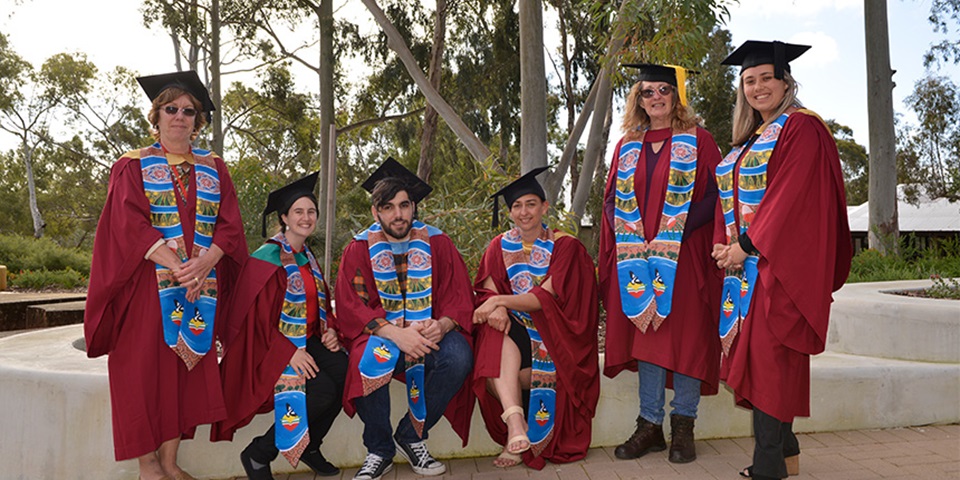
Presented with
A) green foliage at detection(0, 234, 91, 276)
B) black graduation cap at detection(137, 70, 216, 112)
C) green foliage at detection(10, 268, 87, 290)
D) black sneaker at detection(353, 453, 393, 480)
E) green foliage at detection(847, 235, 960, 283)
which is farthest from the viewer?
green foliage at detection(0, 234, 91, 276)

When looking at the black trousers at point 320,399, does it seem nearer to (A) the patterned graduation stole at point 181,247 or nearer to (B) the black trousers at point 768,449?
(A) the patterned graduation stole at point 181,247

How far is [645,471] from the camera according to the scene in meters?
4.03

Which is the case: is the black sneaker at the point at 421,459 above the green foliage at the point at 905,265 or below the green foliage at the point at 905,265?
below

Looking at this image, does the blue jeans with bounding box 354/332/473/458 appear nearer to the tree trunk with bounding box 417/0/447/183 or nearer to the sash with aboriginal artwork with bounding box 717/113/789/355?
the sash with aboriginal artwork with bounding box 717/113/789/355

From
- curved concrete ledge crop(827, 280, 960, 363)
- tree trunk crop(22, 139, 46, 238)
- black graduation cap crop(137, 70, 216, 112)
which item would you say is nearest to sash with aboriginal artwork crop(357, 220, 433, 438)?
black graduation cap crop(137, 70, 216, 112)

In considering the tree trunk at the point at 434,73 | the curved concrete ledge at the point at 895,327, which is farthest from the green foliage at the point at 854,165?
the curved concrete ledge at the point at 895,327

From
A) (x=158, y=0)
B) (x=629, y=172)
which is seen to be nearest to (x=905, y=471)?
(x=629, y=172)

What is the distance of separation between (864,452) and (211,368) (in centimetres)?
353

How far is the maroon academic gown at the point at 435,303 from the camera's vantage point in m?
4.04

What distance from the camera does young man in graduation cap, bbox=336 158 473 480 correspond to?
3.96 m

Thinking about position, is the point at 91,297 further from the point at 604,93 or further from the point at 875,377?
the point at 604,93

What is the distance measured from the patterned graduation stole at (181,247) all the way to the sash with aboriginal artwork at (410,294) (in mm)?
788

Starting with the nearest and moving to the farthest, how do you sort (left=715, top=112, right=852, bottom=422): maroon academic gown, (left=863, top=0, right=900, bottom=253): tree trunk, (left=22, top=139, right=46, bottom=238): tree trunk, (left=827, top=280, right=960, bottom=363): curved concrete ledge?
1. (left=715, top=112, right=852, bottom=422): maroon academic gown
2. (left=827, top=280, right=960, bottom=363): curved concrete ledge
3. (left=863, top=0, right=900, bottom=253): tree trunk
4. (left=22, top=139, right=46, bottom=238): tree trunk

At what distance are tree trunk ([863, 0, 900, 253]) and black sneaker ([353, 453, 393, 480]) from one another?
→ 10.7 m
